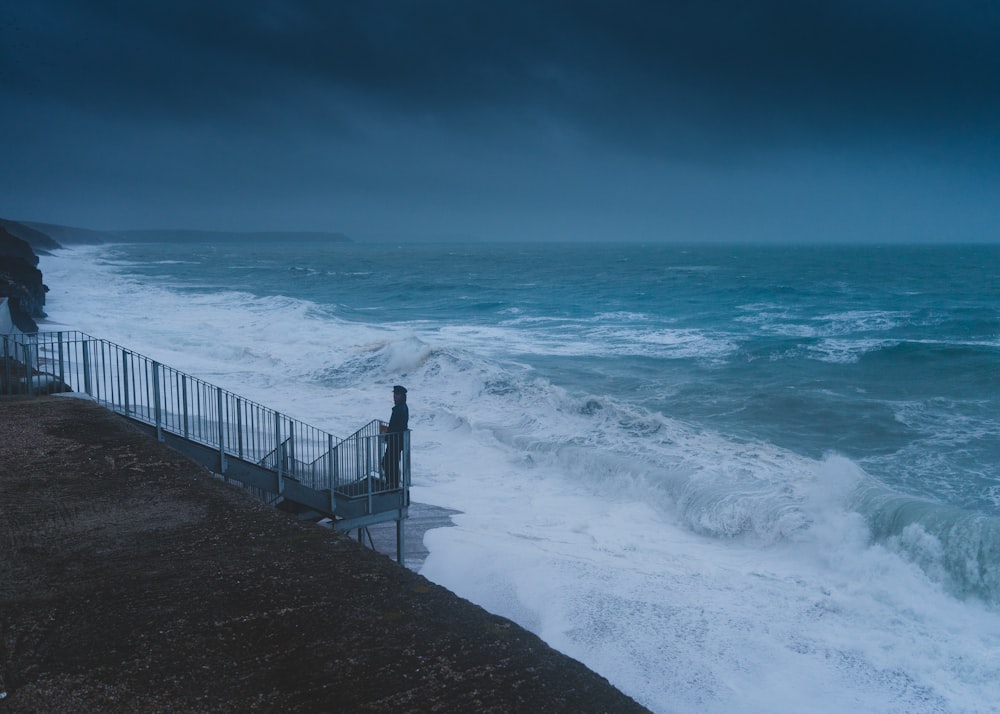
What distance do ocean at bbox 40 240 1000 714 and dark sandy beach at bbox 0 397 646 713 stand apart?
455cm

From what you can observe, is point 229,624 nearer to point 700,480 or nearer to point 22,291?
point 700,480

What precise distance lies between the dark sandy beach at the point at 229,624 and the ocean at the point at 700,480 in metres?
4.55

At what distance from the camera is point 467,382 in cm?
2380

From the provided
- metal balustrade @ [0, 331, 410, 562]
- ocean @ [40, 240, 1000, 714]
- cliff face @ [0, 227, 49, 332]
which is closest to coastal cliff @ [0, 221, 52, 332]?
cliff face @ [0, 227, 49, 332]

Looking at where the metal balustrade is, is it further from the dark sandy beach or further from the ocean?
the dark sandy beach

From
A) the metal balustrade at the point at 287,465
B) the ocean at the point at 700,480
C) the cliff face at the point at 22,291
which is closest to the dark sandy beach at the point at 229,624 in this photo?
the metal balustrade at the point at 287,465

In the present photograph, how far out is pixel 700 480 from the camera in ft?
48.8

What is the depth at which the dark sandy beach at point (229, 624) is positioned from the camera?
12.2 feet

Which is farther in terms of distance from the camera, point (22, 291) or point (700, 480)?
point (22, 291)

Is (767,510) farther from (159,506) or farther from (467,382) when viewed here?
(467,382)

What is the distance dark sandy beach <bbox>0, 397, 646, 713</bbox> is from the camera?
373 cm

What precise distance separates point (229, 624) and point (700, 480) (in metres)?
11.8

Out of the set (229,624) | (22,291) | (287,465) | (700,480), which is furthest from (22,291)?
(229,624)

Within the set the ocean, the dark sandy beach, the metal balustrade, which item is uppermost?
the dark sandy beach
